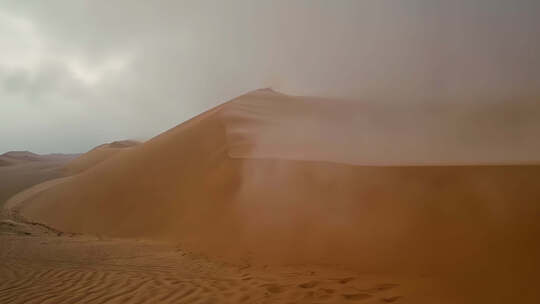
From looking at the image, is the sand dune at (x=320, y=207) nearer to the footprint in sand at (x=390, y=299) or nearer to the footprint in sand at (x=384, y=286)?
the footprint in sand at (x=384, y=286)

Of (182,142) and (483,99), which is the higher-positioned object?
(483,99)

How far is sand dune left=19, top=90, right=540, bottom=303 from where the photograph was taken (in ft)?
14.3

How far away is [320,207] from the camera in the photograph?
270 inches

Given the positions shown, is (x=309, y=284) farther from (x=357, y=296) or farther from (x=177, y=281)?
(x=177, y=281)

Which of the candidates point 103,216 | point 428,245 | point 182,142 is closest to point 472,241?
point 428,245

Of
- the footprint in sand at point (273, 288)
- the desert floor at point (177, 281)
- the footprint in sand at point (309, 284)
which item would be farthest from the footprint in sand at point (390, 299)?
the footprint in sand at point (273, 288)

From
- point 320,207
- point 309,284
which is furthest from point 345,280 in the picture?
point 320,207

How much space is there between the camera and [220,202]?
9117 mm

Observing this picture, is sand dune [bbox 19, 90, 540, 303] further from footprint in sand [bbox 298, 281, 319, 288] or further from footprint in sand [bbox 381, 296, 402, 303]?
footprint in sand [bbox 298, 281, 319, 288]

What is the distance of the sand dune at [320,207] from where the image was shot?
172 inches

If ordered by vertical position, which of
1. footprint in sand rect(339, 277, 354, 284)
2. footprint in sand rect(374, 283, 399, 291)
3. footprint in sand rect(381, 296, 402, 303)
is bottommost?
footprint in sand rect(339, 277, 354, 284)

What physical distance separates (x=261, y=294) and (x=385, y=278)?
6.09ft

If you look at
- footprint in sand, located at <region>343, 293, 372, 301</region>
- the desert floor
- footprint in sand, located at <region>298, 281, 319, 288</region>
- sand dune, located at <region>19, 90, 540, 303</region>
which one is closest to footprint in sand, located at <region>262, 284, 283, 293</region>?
the desert floor

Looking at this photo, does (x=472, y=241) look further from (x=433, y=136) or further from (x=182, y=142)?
(x=182, y=142)
